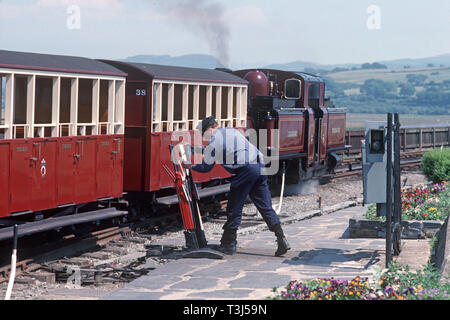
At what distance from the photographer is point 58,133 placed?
1159 centimetres

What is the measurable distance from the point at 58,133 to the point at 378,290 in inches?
241

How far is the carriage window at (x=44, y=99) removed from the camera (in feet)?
37.7

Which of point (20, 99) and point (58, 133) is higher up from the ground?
point (20, 99)

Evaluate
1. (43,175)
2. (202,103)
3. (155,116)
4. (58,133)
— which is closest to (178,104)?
(202,103)

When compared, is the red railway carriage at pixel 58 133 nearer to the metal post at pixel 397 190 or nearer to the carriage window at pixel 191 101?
the carriage window at pixel 191 101

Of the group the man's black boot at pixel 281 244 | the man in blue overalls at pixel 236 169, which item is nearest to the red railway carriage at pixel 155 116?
the man in blue overalls at pixel 236 169

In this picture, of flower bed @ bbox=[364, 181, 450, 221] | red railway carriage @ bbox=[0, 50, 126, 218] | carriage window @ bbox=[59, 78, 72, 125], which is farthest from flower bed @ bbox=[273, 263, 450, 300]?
carriage window @ bbox=[59, 78, 72, 125]

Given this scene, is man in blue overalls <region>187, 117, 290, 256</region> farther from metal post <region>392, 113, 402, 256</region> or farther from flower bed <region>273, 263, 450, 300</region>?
flower bed <region>273, 263, 450, 300</region>

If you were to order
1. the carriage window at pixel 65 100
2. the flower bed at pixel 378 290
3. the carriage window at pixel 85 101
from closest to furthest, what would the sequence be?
1. the flower bed at pixel 378 290
2. the carriage window at pixel 65 100
3. the carriage window at pixel 85 101

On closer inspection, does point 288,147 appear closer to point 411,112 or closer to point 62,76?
point 62,76

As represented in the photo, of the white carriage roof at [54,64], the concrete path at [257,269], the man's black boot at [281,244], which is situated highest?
the white carriage roof at [54,64]

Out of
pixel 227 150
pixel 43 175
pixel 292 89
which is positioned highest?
pixel 292 89

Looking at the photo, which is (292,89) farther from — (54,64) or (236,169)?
(236,169)
